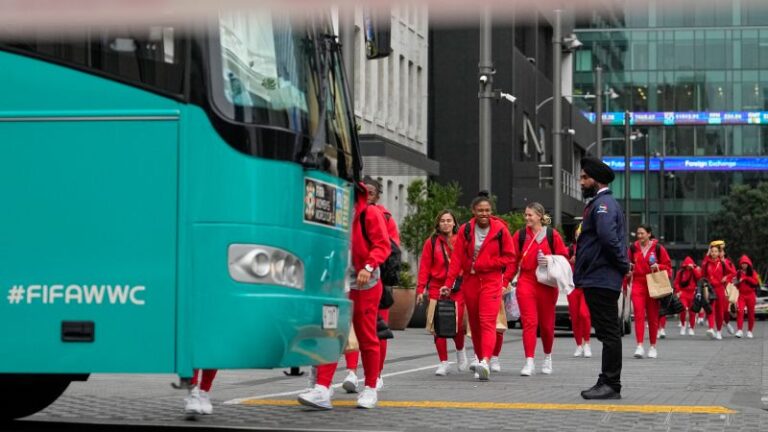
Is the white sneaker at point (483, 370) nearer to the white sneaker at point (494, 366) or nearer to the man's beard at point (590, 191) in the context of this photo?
the white sneaker at point (494, 366)

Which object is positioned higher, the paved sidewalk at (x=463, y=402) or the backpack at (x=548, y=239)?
the backpack at (x=548, y=239)

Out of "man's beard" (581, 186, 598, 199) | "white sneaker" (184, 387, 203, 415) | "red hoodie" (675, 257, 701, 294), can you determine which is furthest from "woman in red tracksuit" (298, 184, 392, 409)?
"red hoodie" (675, 257, 701, 294)

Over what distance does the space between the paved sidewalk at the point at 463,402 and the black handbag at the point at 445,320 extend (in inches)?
18.8

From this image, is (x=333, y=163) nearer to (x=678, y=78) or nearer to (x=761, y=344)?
(x=761, y=344)

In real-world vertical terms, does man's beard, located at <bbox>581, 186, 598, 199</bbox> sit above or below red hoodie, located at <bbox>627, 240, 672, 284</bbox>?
above

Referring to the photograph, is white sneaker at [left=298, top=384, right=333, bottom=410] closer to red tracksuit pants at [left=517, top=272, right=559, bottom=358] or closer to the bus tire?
the bus tire

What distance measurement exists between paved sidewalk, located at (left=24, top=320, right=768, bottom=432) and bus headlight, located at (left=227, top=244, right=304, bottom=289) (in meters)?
2.05

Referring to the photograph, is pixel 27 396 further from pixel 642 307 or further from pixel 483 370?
pixel 642 307

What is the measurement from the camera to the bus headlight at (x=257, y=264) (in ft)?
27.2

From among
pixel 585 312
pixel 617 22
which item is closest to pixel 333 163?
pixel 617 22

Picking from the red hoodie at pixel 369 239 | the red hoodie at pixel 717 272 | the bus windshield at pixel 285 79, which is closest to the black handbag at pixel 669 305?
the red hoodie at pixel 717 272

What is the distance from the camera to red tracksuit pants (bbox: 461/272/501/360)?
1549cm

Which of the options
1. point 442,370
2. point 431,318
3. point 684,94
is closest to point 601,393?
point 442,370

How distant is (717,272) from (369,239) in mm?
22723
